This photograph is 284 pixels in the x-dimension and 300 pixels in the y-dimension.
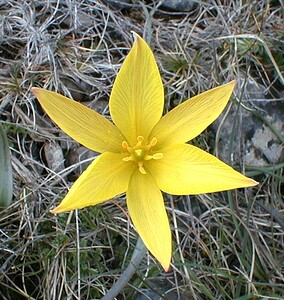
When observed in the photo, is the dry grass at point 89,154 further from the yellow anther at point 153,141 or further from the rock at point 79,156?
the yellow anther at point 153,141

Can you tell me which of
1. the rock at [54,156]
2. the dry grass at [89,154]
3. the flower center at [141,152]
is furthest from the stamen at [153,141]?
the rock at [54,156]

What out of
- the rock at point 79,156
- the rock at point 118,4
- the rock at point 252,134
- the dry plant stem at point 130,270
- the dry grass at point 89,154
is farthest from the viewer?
the rock at point 118,4

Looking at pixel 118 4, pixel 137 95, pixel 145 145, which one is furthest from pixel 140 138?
pixel 118 4

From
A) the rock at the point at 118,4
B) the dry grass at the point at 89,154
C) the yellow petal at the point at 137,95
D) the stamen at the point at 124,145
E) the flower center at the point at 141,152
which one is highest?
the yellow petal at the point at 137,95

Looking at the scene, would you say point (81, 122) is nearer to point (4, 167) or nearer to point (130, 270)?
point (4, 167)

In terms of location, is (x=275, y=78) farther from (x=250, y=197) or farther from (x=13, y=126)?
(x=13, y=126)

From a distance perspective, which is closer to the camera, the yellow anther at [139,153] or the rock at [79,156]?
the yellow anther at [139,153]
